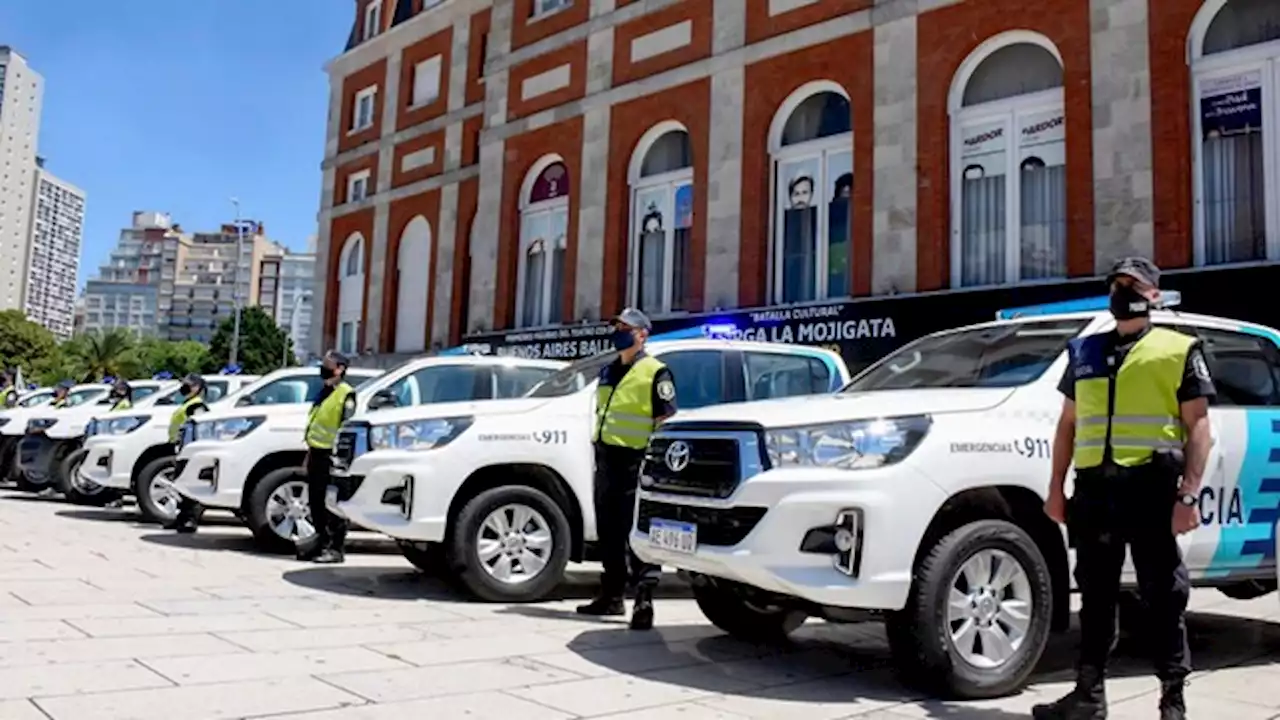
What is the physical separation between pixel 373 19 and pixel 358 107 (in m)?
2.85

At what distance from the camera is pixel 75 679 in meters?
4.80

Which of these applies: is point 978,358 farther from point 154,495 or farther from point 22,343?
point 22,343

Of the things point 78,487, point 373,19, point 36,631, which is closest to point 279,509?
point 36,631

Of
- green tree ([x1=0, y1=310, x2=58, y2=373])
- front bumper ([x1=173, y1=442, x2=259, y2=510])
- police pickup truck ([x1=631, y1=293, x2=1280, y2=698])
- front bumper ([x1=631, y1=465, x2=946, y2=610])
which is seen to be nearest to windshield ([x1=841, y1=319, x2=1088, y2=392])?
police pickup truck ([x1=631, y1=293, x2=1280, y2=698])

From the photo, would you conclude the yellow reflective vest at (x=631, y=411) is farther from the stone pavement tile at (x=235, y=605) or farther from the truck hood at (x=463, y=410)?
the stone pavement tile at (x=235, y=605)

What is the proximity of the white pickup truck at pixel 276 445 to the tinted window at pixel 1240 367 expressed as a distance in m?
5.44

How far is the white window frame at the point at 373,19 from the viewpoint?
31625 mm

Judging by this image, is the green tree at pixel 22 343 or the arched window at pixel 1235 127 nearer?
the arched window at pixel 1235 127

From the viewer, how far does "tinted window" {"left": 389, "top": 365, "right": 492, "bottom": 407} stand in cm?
935

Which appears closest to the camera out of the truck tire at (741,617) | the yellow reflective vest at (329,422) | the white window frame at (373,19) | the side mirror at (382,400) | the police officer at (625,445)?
the truck tire at (741,617)

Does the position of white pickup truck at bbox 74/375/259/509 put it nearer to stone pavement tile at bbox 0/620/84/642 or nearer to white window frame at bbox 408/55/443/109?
stone pavement tile at bbox 0/620/84/642

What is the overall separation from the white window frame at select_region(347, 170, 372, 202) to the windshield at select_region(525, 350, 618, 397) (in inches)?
947

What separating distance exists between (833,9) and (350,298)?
736 inches

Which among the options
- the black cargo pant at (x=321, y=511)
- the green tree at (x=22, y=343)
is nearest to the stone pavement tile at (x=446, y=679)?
the black cargo pant at (x=321, y=511)
